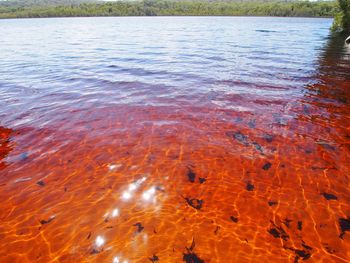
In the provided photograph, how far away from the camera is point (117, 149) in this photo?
6.39m

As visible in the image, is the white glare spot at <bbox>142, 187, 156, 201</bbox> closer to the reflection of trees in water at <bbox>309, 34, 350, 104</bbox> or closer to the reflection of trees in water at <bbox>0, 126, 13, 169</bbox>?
the reflection of trees in water at <bbox>0, 126, 13, 169</bbox>

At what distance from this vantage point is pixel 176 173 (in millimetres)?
5457

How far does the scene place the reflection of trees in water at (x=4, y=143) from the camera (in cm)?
610

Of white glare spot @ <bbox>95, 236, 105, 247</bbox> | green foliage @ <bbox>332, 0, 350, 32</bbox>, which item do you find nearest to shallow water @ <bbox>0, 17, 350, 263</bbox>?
white glare spot @ <bbox>95, 236, 105, 247</bbox>

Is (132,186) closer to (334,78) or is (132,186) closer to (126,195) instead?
(126,195)

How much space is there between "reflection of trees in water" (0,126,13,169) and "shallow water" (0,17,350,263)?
50 millimetres

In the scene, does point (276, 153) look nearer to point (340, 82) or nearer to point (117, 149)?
point (117, 149)

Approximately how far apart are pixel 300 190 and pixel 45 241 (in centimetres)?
460

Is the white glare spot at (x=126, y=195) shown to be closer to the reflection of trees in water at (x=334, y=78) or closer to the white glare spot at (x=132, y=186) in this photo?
the white glare spot at (x=132, y=186)

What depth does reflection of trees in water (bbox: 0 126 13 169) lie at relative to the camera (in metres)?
6.10

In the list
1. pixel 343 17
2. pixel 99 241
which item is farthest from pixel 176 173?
pixel 343 17

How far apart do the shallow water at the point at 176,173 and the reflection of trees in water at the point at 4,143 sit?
50 mm

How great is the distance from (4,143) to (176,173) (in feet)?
15.4

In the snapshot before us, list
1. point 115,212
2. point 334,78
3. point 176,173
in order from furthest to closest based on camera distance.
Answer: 1. point 334,78
2. point 176,173
3. point 115,212
